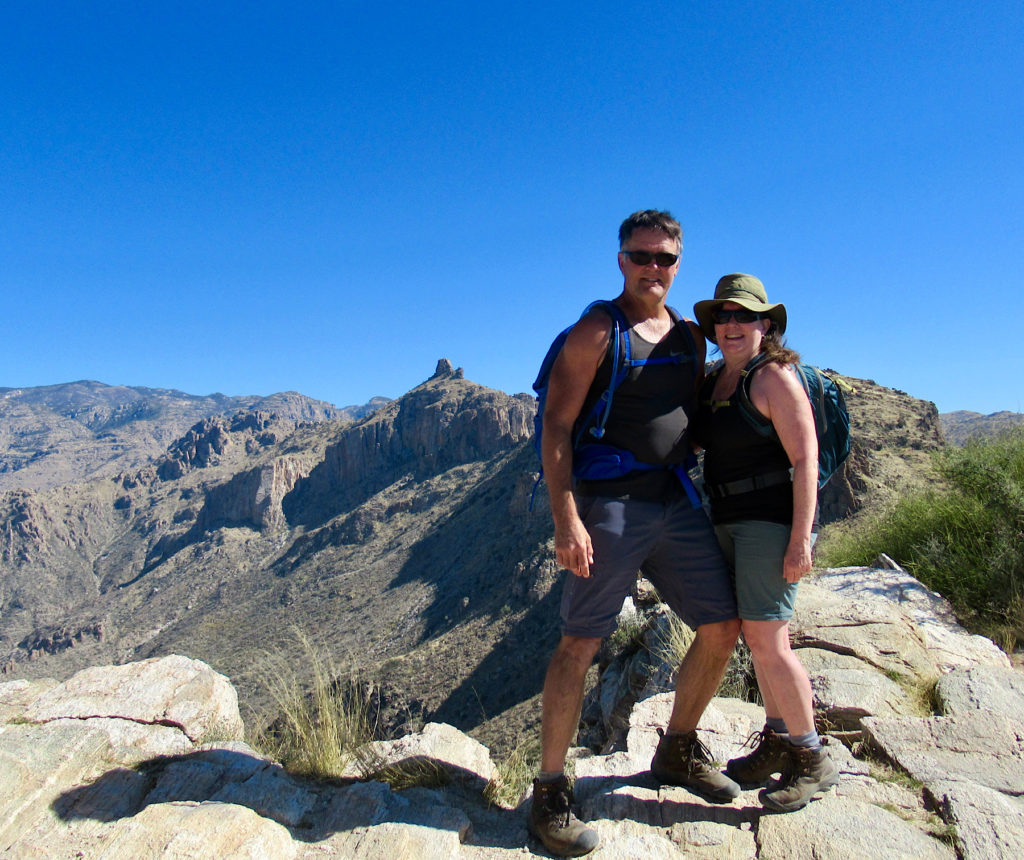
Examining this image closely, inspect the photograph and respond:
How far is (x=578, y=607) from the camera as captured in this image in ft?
8.93

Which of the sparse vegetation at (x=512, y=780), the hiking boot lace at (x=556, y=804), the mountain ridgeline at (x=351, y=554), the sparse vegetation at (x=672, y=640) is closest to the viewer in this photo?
the hiking boot lace at (x=556, y=804)

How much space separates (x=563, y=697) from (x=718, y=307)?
2.01 m

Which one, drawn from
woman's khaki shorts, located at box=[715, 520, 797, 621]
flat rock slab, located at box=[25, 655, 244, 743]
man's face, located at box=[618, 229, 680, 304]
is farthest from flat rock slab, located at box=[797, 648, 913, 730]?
flat rock slab, located at box=[25, 655, 244, 743]

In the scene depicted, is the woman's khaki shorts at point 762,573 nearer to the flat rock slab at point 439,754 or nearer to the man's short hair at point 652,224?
the man's short hair at point 652,224

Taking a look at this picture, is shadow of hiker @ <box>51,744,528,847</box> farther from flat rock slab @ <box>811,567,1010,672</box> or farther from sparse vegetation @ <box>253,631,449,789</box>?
flat rock slab @ <box>811,567,1010,672</box>

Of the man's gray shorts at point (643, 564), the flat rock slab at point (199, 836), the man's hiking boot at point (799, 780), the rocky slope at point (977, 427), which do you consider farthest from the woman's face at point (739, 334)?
the rocky slope at point (977, 427)

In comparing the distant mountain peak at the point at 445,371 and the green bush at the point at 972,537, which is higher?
the distant mountain peak at the point at 445,371

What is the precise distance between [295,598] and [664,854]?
242ft

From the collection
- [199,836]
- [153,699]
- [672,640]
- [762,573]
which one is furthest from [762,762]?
[153,699]

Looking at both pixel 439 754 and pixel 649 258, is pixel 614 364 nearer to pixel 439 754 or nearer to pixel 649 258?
pixel 649 258

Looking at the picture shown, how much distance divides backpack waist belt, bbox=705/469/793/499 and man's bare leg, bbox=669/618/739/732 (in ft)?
2.00

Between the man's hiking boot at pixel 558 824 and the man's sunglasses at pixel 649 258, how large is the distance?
2404mm

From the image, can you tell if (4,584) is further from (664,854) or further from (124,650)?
(664,854)

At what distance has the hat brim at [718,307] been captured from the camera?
2840mm
